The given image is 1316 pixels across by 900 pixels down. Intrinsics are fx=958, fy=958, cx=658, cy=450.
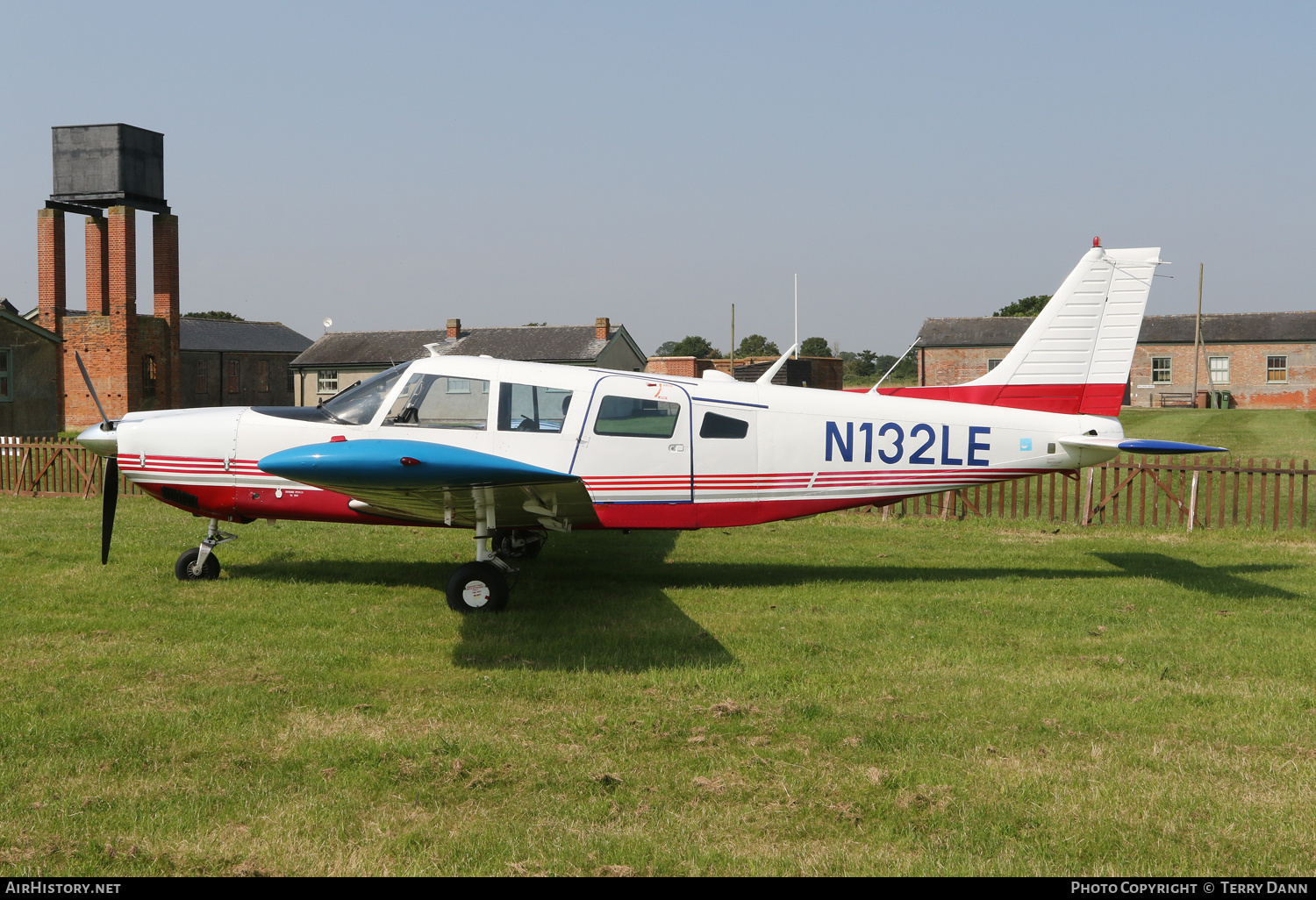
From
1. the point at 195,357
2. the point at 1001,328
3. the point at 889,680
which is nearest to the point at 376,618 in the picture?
the point at 889,680

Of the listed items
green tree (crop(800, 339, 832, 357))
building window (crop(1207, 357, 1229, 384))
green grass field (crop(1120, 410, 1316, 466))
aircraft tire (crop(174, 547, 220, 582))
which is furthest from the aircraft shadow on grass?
green tree (crop(800, 339, 832, 357))

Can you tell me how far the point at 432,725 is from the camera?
582 cm

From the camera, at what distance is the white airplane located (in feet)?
29.8

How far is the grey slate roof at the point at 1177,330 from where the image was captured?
5378 centimetres

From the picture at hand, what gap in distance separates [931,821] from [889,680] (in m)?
2.24

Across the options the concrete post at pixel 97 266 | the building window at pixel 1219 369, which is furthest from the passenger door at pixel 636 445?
the building window at pixel 1219 369

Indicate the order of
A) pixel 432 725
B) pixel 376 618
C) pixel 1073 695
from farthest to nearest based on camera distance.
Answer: pixel 376 618 → pixel 1073 695 → pixel 432 725

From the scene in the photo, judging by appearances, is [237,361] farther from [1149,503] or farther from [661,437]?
[661,437]

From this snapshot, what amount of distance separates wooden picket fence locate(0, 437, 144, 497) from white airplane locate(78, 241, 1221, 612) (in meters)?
9.28

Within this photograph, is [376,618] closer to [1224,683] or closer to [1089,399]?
[1224,683]

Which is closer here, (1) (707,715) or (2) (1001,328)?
(1) (707,715)

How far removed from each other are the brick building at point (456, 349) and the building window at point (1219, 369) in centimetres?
3248

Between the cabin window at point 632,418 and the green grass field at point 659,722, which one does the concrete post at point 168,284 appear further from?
the cabin window at point 632,418

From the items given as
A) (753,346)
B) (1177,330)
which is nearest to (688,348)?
(753,346)
